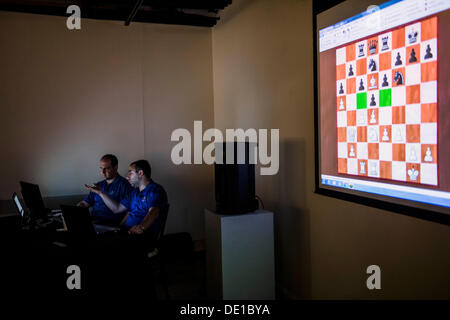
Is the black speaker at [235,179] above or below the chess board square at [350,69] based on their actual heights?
below

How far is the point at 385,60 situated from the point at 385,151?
0.52m

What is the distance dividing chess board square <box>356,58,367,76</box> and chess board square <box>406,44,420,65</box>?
1.05 feet

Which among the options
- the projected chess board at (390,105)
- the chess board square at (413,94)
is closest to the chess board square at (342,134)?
the projected chess board at (390,105)

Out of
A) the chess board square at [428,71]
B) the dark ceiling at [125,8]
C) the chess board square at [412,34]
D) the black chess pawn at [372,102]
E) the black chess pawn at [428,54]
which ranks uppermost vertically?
the dark ceiling at [125,8]

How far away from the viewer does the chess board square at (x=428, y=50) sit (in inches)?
73.9

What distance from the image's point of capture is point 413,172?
2010 mm

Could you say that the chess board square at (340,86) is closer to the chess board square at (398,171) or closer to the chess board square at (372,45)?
the chess board square at (372,45)

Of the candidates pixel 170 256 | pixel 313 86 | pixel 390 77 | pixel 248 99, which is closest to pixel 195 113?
pixel 248 99

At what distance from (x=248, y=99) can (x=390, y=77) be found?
2.02 m

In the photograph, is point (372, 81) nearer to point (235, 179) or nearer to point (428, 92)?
point (428, 92)

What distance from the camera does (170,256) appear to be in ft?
15.7

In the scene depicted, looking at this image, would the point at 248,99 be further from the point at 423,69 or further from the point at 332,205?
the point at 423,69

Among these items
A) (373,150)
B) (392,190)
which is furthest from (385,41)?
(392,190)

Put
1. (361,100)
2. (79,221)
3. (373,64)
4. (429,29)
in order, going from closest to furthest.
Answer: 1. (429,29)
2. (373,64)
3. (361,100)
4. (79,221)
